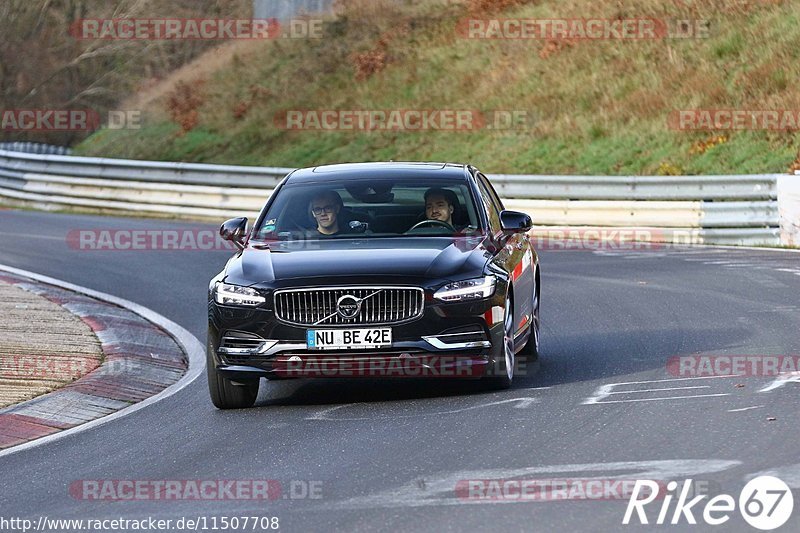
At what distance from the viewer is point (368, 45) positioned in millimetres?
39656

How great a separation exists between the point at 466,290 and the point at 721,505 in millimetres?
3455

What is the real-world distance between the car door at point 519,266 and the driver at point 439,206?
0.37 meters

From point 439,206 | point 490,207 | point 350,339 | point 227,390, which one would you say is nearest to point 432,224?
point 439,206

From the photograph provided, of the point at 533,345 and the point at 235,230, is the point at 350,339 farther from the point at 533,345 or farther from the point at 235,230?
the point at 533,345

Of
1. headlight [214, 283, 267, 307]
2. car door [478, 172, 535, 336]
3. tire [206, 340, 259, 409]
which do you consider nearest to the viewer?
headlight [214, 283, 267, 307]

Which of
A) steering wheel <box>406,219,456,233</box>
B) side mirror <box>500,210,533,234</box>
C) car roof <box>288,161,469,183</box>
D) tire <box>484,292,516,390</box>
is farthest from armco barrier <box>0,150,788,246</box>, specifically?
tire <box>484,292,516,390</box>

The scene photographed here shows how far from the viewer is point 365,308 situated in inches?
371

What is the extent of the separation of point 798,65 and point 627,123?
3.59 m

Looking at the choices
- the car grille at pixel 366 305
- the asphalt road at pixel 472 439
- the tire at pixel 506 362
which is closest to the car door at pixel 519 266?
the tire at pixel 506 362

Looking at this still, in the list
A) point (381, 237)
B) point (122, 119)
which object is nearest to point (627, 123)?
point (122, 119)

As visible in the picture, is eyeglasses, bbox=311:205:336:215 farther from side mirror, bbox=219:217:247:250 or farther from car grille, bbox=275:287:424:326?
car grille, bbox=275:287:424:326

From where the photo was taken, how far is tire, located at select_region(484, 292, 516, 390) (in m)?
9.70

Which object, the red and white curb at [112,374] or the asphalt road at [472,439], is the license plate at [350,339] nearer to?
the asphalt road at [472,439]

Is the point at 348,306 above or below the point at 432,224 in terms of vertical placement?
below
